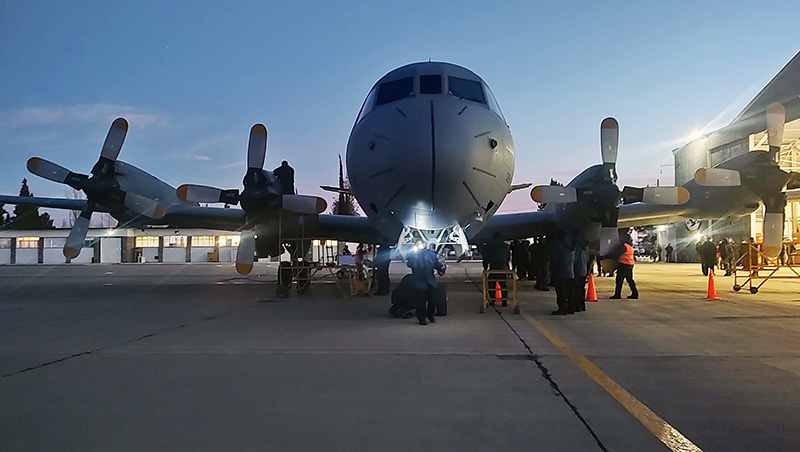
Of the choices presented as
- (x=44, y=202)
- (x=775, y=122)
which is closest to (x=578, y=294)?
(x=775, y=122)

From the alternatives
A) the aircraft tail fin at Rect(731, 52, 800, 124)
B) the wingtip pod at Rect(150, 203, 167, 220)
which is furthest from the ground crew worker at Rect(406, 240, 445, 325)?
the aircraft tail fin at Rect(731, 52, 800, 124)

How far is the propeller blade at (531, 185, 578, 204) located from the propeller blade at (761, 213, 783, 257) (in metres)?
5.55

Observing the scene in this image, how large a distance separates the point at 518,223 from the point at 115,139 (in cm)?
1039

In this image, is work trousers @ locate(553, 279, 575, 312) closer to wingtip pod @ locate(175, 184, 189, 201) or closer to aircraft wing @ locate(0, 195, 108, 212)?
wingtip pod @ locate(175, 184, 189, 201)

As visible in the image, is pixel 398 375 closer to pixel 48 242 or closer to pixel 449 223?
pixel 449 223

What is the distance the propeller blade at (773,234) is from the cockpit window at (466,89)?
824 cm

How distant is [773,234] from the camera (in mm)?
13422

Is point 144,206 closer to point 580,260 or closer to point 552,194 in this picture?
point 552,194

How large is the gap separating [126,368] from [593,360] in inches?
188

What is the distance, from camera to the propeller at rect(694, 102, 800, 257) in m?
13.0

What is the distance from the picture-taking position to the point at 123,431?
143 inches

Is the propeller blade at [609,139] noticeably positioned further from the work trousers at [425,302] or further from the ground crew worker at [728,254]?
the ground crew worker at [728,254]

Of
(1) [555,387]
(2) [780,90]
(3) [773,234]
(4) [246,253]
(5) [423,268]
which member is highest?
(2) [780,90]

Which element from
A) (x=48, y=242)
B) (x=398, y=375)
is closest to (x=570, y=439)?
(x=398, y=375)
